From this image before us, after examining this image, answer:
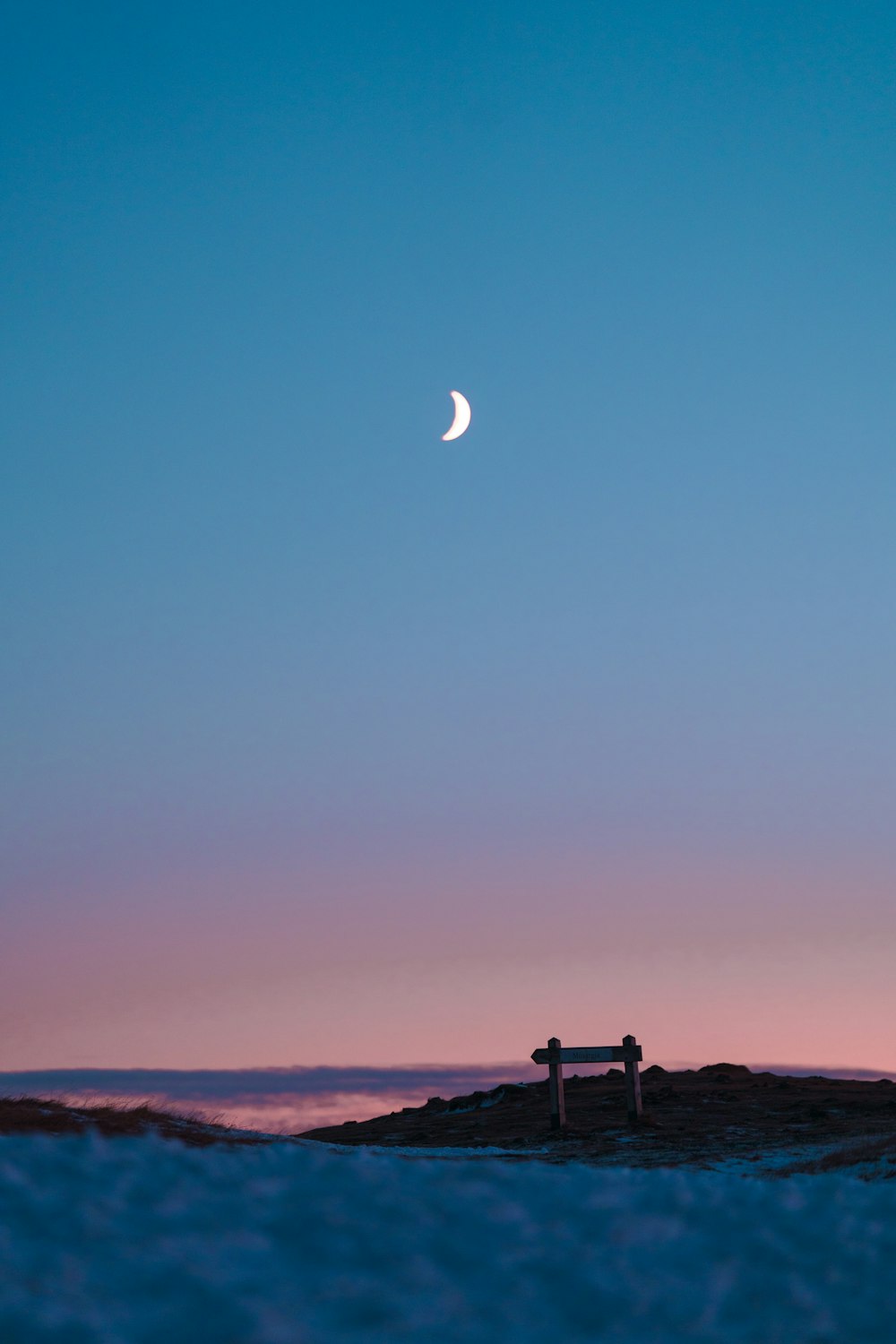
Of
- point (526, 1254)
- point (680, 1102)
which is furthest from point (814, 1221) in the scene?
point (680, 1102)

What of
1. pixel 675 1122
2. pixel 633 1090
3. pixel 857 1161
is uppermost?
pixel 857 1161

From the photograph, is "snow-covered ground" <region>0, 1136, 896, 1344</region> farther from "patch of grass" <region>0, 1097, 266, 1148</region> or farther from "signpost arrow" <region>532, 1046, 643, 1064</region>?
"signpost arrow" <region>532, 1046, 643, 1064</region>

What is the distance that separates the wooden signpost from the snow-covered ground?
17.9m

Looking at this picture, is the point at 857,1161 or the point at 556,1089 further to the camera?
the point at 556,1089

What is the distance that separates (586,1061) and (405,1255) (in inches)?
737

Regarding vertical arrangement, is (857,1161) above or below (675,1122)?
above

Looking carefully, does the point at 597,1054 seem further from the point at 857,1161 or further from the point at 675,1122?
the point at 857,1161

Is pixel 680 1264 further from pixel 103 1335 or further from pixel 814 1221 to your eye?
pixel 103 1335

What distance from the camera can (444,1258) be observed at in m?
1.10

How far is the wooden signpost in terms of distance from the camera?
18125 millimetres

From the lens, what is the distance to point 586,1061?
18578 millimetres

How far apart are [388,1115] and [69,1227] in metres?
27.5

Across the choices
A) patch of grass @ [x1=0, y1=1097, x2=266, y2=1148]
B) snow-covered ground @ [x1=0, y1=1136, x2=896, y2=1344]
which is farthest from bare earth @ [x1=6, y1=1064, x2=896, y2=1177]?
snow-covered ground @ [x1=0, y1=1136, x2=896, y2=1344]

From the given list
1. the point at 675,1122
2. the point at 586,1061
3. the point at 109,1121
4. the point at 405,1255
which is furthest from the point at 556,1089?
the point at 405,1255
